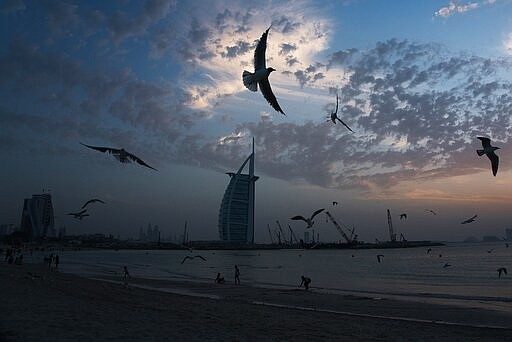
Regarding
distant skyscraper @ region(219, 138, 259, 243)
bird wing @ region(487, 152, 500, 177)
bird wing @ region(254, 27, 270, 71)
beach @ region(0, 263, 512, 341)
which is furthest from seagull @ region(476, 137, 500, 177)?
distant skyscraper @ region(219, 138, 259, 243)

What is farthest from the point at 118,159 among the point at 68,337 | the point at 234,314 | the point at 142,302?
the point at 142,302

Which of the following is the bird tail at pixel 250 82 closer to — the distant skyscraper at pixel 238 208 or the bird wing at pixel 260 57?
the bird wing at pixel 260 57

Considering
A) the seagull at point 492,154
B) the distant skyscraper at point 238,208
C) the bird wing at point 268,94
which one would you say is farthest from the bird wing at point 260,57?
the distant skyscraper at point 238,208

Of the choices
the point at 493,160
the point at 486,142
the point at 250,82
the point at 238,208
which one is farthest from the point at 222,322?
the point at 238,208

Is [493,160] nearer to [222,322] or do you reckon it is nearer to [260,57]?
[260,57]

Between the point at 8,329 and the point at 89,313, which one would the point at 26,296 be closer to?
the point at 89,313

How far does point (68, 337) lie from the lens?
1045 cm

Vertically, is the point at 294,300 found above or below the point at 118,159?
below

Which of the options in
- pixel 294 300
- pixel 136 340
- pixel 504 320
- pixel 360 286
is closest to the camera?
pixel 136 340

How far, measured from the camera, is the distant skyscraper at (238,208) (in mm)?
185900

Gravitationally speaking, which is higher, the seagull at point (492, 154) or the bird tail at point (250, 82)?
the bird tail at point (250, 82)

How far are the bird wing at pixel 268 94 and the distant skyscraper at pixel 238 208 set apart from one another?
575 feet

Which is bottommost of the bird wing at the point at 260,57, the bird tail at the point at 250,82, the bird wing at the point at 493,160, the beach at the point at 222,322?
the beach at the point at 222,322

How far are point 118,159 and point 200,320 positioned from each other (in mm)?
7005
